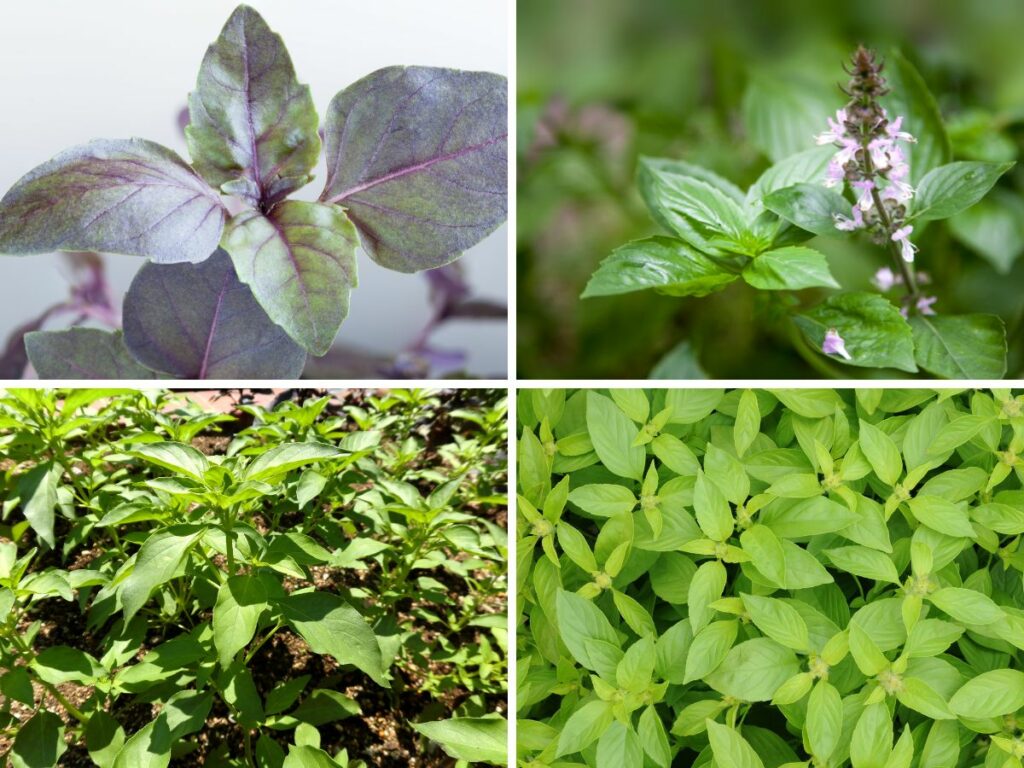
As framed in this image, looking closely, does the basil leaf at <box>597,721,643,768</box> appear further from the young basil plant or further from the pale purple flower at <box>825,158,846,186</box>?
the pale purple flower at <box>825,158,846,186</box>

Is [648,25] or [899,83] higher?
[648,25]

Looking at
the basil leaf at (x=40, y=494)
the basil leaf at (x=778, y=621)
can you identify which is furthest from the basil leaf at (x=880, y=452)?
the basil leaf at (x=40, y=494)

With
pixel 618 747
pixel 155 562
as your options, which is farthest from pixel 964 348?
pixel 155 562

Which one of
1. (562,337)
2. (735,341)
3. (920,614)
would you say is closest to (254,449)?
(562,337)

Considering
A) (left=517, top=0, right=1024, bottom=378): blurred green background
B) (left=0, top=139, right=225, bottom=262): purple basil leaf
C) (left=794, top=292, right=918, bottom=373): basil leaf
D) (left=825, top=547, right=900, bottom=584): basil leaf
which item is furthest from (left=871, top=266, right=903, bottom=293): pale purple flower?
(left=0, top=139, right=225, bottom=262): purple basil leaf

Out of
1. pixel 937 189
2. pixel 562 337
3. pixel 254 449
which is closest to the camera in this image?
pixel 937 189

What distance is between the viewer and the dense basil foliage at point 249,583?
66 cm

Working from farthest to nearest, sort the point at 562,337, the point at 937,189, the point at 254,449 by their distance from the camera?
the point at 562,337
the point at 254,449
the point at 937,189

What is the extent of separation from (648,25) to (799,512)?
1.97 ft

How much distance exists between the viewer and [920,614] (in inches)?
27.6

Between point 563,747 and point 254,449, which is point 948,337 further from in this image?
point 254,449

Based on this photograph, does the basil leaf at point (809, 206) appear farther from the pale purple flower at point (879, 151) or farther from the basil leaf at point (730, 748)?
the basil leaf at point (730, 748)

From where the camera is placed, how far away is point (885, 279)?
76 cm

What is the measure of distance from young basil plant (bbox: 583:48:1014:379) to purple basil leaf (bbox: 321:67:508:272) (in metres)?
0.14
